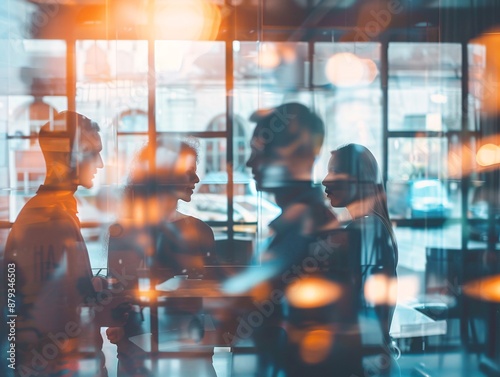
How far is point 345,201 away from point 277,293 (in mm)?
534

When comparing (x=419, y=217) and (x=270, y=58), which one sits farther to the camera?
(x=419, y=217)

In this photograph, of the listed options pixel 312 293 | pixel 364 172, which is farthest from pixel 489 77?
pixel 312 293

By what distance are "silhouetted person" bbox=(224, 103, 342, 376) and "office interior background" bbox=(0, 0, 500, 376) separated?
53mm

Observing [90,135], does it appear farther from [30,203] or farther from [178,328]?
[178,328]

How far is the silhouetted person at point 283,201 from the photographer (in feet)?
8.97

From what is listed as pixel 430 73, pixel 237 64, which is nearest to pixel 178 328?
pixel 237 64

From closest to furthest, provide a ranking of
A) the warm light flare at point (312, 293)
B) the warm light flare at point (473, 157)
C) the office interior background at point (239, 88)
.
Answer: the office interior background at point (239, 88)
the warm light flare at point (312, 293)
the warm light flare at point (473, 157)

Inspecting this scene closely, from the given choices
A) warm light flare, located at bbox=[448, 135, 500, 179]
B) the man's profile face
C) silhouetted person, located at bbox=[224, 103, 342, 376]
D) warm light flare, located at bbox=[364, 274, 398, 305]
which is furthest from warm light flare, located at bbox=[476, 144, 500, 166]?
the man's profile face

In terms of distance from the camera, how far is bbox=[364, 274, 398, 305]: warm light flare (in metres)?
2.87

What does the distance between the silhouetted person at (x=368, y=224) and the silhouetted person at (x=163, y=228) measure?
24.9 inches

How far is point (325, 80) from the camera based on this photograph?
2807 mm

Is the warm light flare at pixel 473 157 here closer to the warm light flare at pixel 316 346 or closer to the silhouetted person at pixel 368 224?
the silhouetted person at pixel 368 224

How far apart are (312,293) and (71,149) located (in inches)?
50.3

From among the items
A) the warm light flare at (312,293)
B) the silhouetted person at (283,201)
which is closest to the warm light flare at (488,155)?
the silhouetted person at (283,201)
